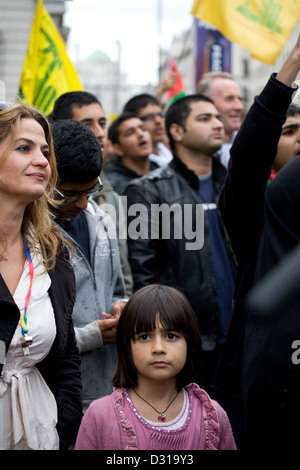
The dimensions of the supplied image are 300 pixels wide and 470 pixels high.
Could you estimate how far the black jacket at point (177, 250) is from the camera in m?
4.40

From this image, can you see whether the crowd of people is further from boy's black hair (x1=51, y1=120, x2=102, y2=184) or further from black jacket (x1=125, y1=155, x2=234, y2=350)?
black jacket (x1=125, y1=155, x2=234, y2=350)

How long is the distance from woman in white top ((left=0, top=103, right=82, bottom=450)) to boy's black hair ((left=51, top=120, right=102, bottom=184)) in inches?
12.4

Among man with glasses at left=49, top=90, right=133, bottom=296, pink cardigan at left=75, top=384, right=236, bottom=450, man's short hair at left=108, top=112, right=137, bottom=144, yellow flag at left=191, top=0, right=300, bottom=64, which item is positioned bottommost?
pink cardigan at left=75, top=384, right=236, bottom=450

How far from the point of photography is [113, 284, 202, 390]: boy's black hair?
284 centimetres

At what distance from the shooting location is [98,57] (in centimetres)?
10438

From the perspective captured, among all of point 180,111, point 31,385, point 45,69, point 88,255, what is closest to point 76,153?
point 88,255

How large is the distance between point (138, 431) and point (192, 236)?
6.75 feet

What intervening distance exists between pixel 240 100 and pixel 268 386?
4913 millimetres

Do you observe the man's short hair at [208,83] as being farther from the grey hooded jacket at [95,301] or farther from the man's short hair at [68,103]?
the grey hooded jacket at [95,301]

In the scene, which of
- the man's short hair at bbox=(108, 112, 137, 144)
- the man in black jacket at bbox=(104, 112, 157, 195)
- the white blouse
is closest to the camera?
the white blouse

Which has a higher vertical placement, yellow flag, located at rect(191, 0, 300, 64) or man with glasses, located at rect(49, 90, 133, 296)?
yellow flag, located at rect(191, 0, 300, 64)

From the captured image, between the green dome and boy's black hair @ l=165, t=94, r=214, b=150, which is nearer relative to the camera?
boy's black hair @ l=165, t=94, r=214, b=150

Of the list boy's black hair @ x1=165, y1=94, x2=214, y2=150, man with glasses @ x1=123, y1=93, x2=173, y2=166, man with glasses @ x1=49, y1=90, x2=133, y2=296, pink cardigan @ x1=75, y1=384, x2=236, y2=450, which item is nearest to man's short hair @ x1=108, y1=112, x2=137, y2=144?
man with glasses @ x1=123, y1=93, x2=173, y2=166
